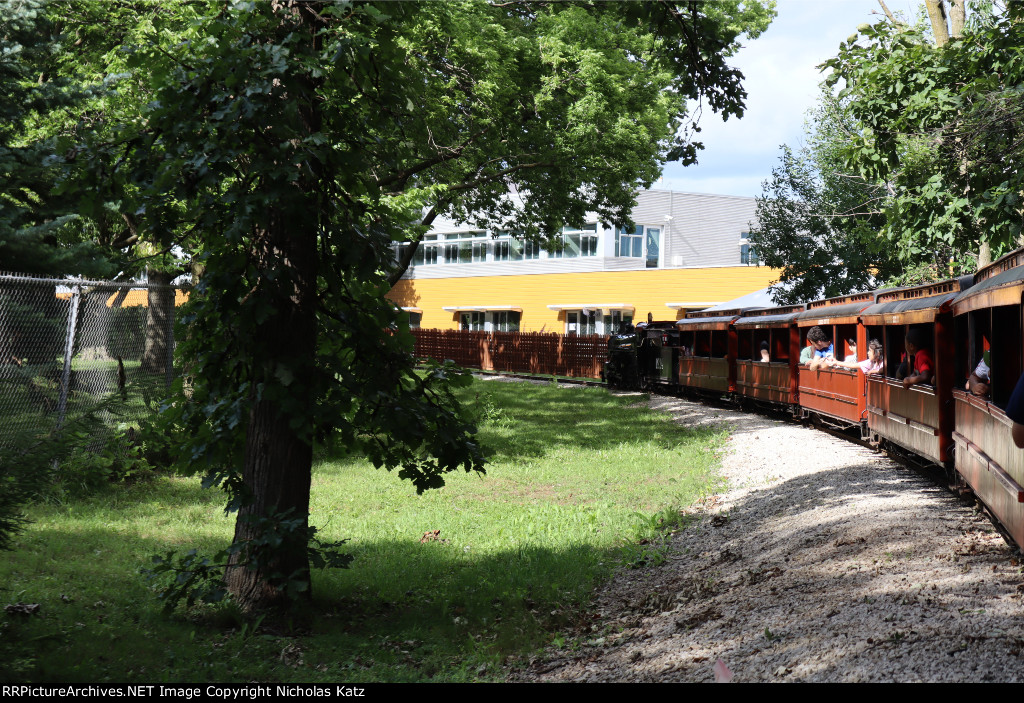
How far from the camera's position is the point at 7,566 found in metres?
7.20

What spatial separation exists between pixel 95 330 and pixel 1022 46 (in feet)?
38.8

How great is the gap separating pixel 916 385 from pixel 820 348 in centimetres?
626

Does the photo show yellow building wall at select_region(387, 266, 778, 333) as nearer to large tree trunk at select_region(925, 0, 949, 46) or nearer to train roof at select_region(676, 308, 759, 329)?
train roof at select_region(676, 308, 759, 329)

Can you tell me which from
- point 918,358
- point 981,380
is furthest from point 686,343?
point 981,380

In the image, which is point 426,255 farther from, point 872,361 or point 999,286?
point 999,286

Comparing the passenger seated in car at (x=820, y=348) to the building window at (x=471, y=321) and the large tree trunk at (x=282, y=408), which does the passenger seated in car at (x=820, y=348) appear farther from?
the building window at (x=471, y=321)

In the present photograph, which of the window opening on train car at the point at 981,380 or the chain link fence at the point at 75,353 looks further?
the chain link fence at the point at 75,353

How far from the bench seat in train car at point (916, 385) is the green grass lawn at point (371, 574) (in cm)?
266

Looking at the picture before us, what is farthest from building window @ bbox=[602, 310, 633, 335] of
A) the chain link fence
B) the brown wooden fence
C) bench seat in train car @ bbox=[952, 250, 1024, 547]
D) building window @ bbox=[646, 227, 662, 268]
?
bench seat in train car @ bbox=[952, 250, 1024, 547]

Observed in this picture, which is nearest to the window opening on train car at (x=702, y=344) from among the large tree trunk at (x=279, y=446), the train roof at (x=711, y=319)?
the train roof at (x=711, y=319)

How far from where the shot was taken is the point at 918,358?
11203 mm

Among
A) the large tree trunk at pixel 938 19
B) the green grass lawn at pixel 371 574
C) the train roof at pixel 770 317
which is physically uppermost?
the large tree trunk at pixel 938 19

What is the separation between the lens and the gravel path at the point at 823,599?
5.00m
